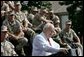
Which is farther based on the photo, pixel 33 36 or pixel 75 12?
pixel 75 12

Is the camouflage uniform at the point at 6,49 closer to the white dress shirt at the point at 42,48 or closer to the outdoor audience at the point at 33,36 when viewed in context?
the outdoor audience at the point at 33,36

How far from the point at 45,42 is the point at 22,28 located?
3.16m

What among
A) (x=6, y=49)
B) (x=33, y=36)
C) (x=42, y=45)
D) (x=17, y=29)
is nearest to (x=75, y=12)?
(x=33, y=36)

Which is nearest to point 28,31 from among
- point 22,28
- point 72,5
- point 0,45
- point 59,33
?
point 22,28

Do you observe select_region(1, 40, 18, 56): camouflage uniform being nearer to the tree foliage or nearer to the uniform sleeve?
the uniform sleeve

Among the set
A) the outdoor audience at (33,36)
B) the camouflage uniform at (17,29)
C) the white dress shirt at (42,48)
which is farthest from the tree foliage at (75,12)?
the white dress shirt at (42,48)

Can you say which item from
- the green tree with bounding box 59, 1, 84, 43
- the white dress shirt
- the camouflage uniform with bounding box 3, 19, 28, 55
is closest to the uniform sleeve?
the white dress shirt

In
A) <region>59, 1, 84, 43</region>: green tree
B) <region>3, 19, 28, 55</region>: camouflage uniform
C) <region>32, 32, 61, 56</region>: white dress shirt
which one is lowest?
<region>59, 1, 84, 43</region>: green tree

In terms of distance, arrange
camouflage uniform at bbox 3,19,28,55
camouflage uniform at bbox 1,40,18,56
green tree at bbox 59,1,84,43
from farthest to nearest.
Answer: green tree at bbox 59,1,84,43
camouflage uniform at bbox 3,19,28,55
camouflage uniform at bbox 1,40,18,56

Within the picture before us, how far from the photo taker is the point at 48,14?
16016mm

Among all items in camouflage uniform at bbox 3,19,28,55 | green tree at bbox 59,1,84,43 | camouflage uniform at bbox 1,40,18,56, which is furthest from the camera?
green tree at bbox 59,1,84,43

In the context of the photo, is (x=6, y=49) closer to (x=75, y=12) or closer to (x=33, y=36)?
(x=33, y=36)

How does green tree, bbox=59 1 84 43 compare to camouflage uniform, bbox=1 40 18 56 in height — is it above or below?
below

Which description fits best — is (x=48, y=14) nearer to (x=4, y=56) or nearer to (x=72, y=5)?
(x=4, y=56)
